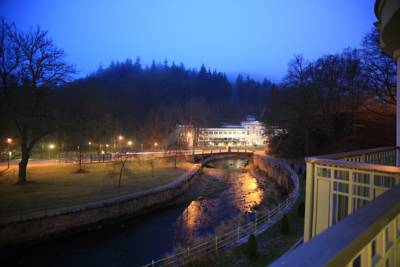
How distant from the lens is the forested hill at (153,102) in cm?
4931

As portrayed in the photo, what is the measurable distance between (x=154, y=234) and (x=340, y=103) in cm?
2673

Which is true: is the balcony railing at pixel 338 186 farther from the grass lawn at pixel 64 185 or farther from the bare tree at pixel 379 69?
the bare tree at pixel 379 69

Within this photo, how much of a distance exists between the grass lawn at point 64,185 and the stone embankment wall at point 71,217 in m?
1.03

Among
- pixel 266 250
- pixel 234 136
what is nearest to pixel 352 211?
pixel 266 250

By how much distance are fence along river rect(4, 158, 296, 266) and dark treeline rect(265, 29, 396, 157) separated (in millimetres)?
11522

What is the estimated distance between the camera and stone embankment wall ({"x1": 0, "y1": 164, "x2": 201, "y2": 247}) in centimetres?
1272

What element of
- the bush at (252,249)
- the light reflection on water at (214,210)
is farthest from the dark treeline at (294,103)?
the bush at (252,249)

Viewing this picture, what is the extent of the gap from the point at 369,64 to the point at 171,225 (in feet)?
69.5

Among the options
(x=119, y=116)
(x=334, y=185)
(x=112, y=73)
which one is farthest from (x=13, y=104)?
(x=112, y=73)

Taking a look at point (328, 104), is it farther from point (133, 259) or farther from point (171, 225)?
point (133, 259)

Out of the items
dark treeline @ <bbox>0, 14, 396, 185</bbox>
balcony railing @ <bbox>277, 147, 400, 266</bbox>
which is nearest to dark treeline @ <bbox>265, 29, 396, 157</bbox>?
dark treeline @ <bbox>0, 14, 396, 185</bbox>

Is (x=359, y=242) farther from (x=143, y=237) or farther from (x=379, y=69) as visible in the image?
(x=379, y=69)

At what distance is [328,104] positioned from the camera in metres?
29.8

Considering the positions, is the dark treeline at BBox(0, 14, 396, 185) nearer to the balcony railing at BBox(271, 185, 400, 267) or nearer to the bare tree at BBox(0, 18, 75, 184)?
the bare tree at BBox(0, 18, 75, 184)
